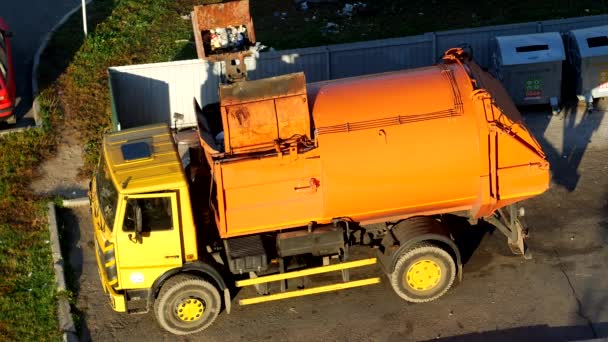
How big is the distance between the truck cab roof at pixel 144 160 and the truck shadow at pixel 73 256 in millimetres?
2386

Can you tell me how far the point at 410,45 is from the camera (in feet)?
52.8

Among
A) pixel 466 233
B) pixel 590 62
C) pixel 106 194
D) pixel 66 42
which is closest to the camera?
pixel 106 194

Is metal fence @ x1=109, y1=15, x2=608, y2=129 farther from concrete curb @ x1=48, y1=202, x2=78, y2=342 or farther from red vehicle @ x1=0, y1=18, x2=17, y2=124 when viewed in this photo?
concrete curb @ x1=48, y1=202, x2=78, y2=342

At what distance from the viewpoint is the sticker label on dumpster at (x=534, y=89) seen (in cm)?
1544

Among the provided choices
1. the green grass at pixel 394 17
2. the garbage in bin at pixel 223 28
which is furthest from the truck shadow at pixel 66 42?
the garbage in bin at pixel 223 28

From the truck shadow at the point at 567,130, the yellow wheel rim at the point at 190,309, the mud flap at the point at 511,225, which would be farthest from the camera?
the truck shadow at the point at 567,130

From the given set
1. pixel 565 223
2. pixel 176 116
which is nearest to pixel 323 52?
pixel 176 116

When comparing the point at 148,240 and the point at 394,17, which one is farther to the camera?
the point at 394,17

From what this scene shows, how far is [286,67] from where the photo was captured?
52.6 ft

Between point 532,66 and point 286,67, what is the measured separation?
4574 mm

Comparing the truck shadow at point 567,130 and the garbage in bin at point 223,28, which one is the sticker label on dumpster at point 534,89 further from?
the garbage in bin at point 223,28

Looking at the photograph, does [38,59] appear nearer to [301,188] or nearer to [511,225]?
[301,188]

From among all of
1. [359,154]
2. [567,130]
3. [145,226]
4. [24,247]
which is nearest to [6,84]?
[24,247]

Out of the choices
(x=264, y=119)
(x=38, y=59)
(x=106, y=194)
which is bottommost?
(x=106, y=194)
